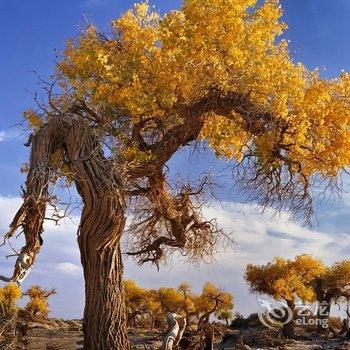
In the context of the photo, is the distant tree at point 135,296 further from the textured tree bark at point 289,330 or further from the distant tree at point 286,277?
the textured tree bark at point 289,330

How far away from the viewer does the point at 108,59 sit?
16141mm

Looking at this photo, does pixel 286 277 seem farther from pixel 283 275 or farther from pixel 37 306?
pixel 37 306

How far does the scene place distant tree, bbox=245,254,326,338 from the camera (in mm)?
34781

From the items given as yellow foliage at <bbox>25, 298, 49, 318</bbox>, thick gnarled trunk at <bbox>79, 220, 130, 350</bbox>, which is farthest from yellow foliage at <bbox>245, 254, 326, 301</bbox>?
thick gnarled trunk at <bbox>79, 220, 130, 350</bbox>

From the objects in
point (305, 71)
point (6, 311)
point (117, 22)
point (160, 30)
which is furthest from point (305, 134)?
point (6, 311)

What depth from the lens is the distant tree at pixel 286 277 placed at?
34.8 metres

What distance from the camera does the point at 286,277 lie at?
36250 millimetres

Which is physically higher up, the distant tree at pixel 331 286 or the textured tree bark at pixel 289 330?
the distant tree at pixel 331 286

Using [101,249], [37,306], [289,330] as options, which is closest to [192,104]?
[101,249]

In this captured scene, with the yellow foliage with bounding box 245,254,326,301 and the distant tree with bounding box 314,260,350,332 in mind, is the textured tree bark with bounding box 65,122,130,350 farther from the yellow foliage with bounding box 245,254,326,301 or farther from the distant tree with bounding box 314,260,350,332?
the distant tree with bounding box 314,260,350,332

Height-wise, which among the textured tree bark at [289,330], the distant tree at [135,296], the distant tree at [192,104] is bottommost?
the textured tree bark at [289,330]

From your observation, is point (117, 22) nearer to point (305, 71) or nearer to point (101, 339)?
point (305, 71)

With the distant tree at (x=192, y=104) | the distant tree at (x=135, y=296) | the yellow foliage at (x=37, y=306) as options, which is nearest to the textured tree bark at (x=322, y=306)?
the distant tree at (x=135, y=296)

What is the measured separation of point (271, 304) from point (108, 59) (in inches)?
949
